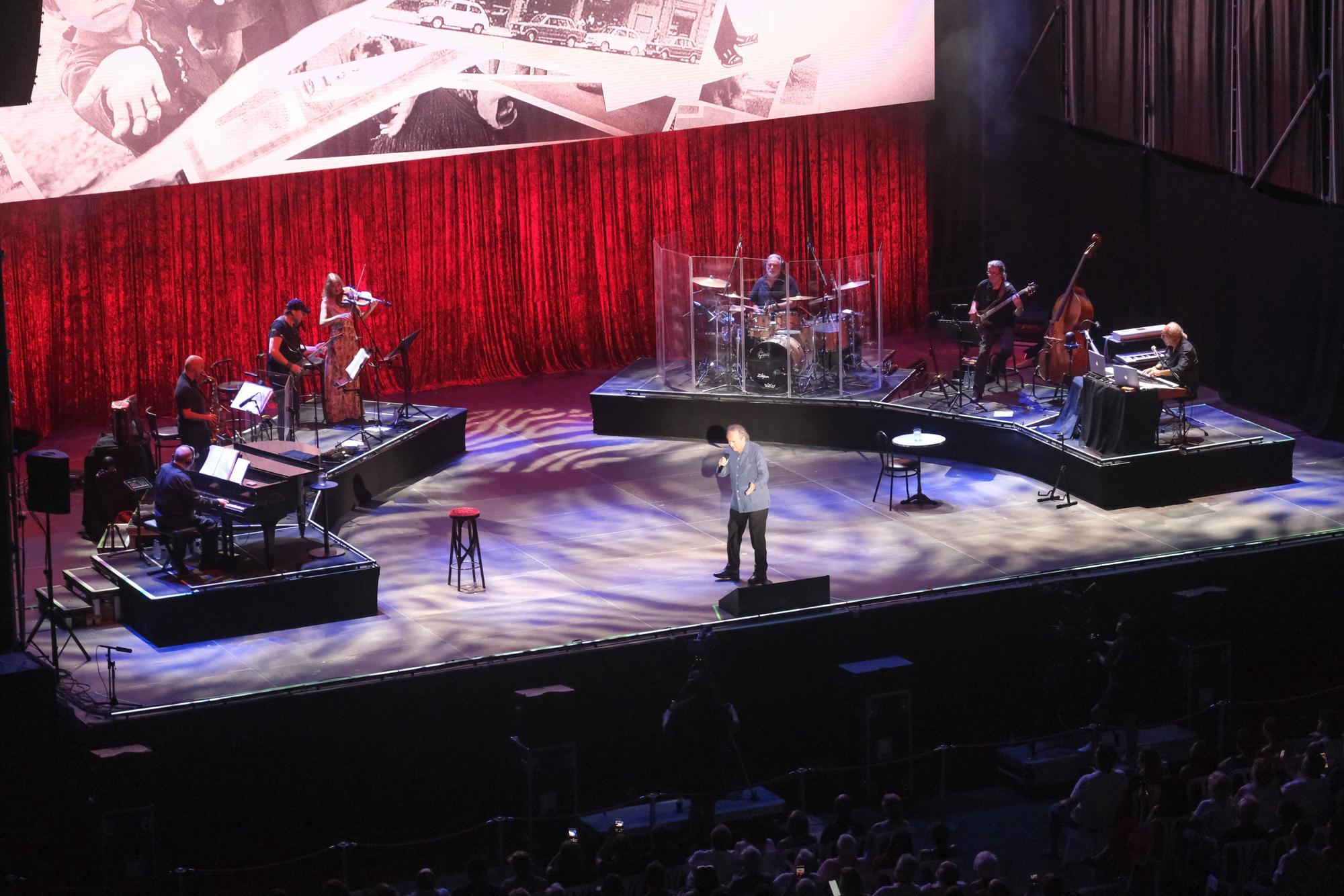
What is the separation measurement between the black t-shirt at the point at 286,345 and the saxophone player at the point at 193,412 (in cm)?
102

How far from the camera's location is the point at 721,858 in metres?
9.45

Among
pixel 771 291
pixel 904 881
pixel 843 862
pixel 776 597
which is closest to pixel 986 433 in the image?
pixel 771 291

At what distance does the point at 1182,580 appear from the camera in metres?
13.5

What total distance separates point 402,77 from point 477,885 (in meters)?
10.4

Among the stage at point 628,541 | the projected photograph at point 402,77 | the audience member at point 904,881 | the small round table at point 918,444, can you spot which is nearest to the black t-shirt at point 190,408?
the stage at point 628,541

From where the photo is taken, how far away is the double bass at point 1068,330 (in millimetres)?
16562

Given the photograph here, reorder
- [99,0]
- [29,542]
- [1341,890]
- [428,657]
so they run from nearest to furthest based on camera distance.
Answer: [1341,890] → [428,657] → [29,542] → [99,0]

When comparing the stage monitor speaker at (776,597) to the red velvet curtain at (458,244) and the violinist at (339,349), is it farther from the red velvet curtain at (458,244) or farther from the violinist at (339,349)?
the red velvet curtain at (458,244)

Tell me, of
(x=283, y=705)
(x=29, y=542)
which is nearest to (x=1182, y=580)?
(x=283, y=705)

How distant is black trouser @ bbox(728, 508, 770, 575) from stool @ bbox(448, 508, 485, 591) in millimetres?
1792

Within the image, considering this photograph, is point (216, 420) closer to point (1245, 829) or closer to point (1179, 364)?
point (1179, 364)

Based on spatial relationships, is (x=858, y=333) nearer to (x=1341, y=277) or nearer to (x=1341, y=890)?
(x=1341, y=277)

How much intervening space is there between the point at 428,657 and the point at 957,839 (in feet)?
11.7

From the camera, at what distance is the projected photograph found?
52.2 feet
